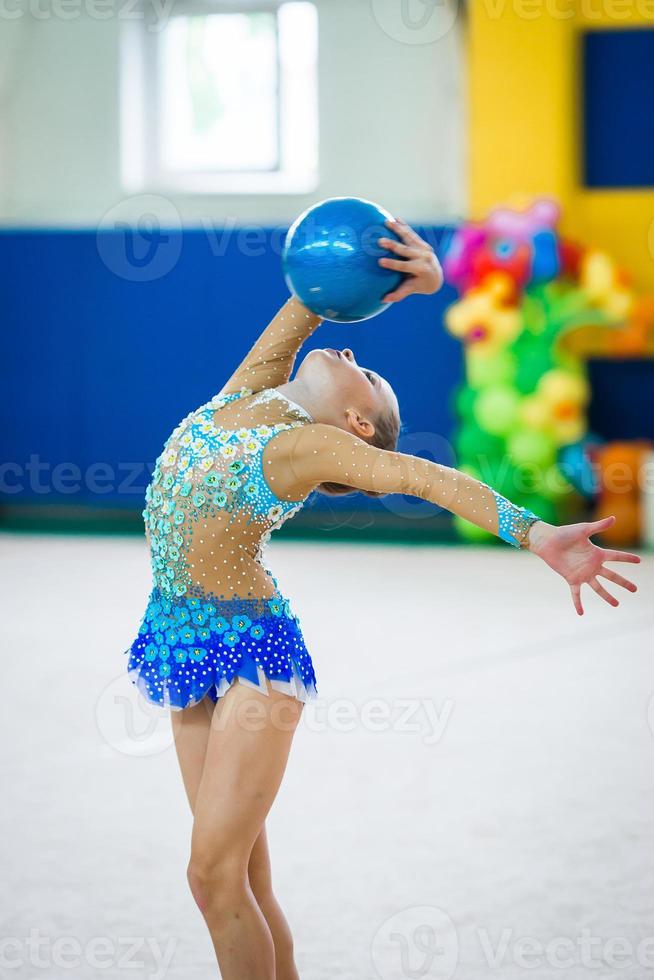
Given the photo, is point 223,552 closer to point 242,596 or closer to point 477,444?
point 242,596

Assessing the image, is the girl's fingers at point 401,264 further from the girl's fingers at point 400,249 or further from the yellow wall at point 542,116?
the yellow wall at point 542,116

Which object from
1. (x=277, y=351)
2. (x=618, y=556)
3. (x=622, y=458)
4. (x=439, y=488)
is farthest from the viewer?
(x=622, y=458)

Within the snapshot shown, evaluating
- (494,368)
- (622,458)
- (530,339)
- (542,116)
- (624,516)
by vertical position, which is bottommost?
(624,516)

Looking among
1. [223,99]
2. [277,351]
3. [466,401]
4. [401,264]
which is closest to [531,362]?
[466,401]

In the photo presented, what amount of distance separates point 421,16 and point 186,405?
2.43 m

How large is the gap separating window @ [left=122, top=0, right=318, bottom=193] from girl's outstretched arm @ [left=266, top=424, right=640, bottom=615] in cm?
579

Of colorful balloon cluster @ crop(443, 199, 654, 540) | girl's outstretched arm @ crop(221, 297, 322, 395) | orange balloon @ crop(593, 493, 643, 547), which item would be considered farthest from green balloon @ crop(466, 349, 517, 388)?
girl's outstretched arm @ crop(221, 297, 322, 395)

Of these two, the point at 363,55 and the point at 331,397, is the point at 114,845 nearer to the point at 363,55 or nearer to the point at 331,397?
the point at 331,397

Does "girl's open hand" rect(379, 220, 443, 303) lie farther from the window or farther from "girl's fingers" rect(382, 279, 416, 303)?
the window

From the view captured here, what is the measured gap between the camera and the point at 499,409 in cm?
611

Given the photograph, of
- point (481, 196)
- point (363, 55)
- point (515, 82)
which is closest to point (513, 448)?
point (481, 196)

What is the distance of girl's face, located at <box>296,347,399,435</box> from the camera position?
6.07 feet

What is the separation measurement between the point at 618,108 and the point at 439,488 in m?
5.50

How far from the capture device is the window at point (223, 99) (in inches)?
287
